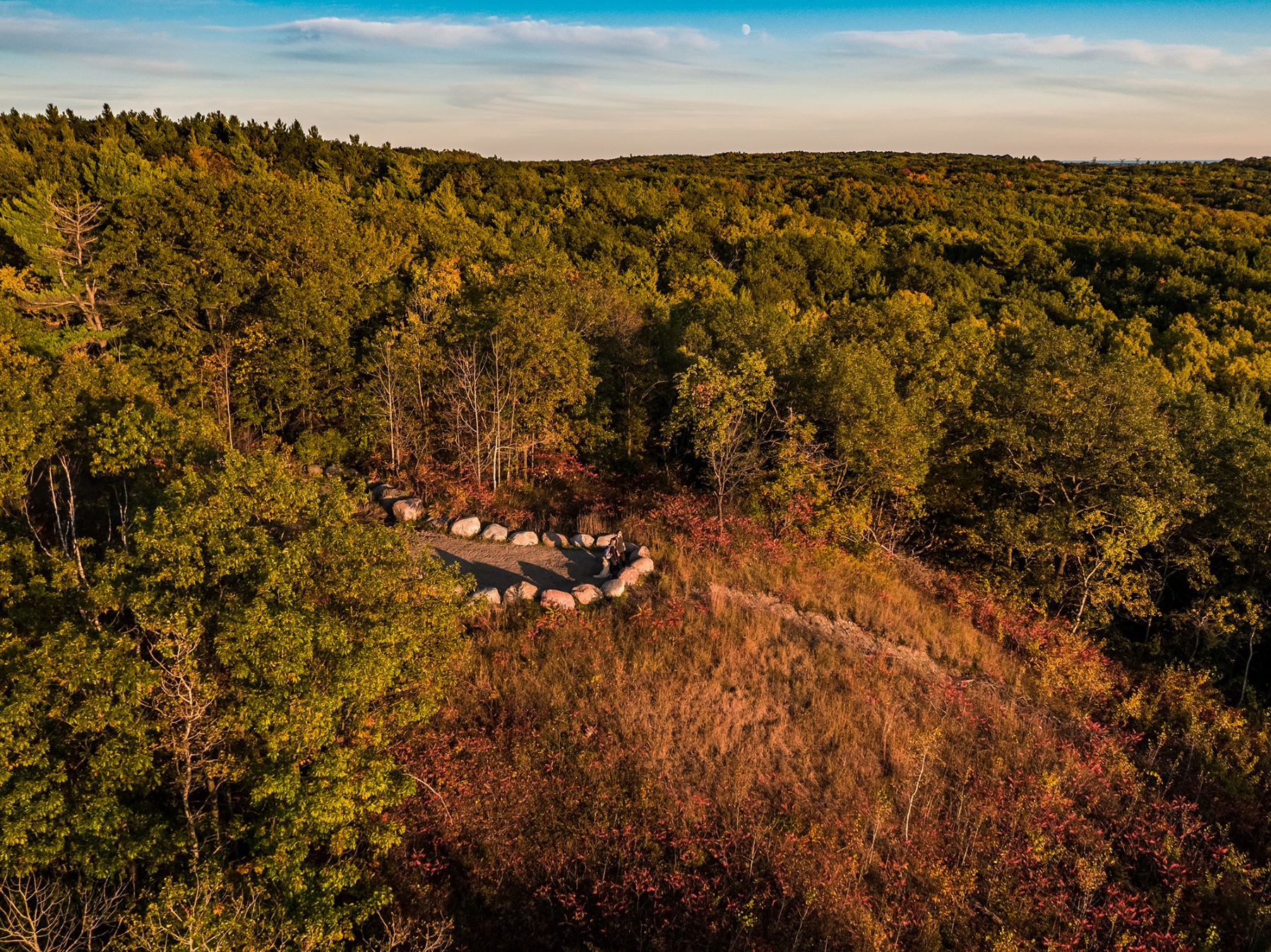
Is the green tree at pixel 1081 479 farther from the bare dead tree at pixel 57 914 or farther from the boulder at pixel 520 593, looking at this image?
the bare dead tree at pixel 57 914

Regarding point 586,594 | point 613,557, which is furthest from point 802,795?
point 613,557

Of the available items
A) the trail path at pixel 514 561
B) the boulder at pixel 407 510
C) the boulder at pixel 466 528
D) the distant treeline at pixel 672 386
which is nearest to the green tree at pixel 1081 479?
the distant treeline at pixel 672 386

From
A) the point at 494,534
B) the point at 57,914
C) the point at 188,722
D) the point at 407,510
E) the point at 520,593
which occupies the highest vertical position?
the point at 188,722

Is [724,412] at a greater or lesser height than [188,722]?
greater

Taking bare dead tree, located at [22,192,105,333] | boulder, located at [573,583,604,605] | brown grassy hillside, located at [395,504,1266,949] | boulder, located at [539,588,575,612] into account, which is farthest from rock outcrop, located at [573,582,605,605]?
bare dead tree, located at [22,192,105,333]

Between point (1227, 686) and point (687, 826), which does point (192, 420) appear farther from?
point (1227, 686)

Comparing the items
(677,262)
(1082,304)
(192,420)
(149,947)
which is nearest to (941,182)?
(1082,304)

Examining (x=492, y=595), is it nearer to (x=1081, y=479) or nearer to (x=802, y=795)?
(x=802, y=795)
